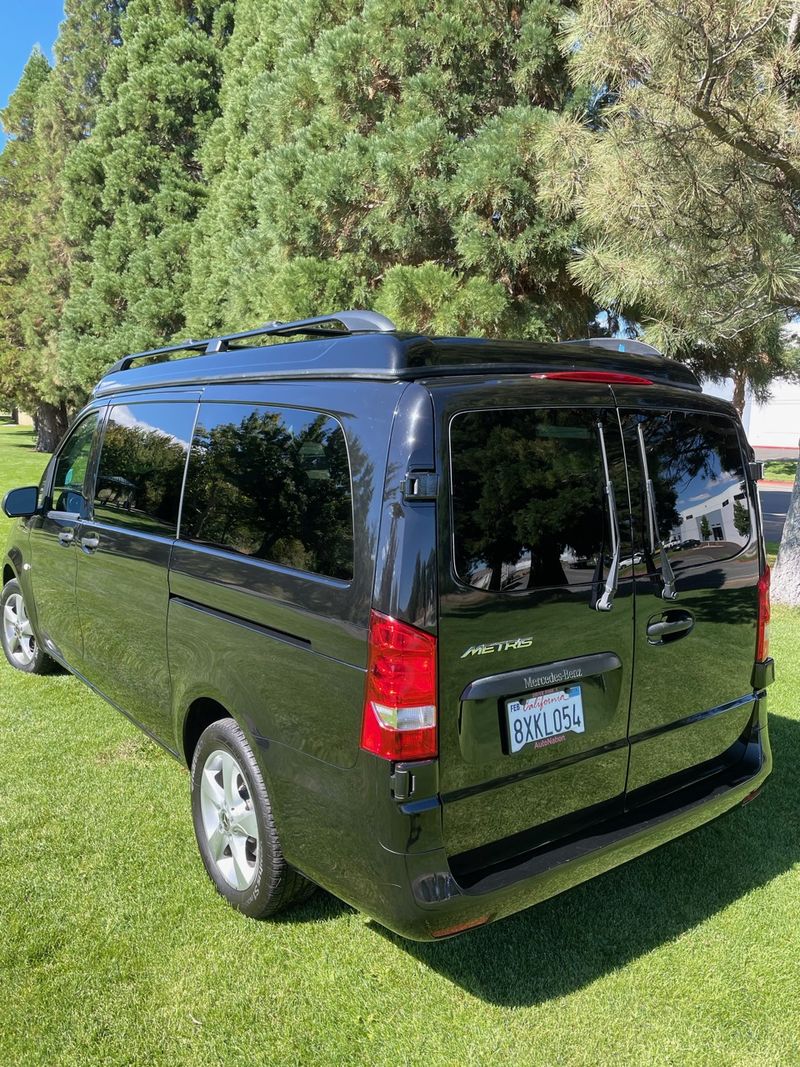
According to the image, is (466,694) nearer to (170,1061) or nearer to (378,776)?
(378,776)

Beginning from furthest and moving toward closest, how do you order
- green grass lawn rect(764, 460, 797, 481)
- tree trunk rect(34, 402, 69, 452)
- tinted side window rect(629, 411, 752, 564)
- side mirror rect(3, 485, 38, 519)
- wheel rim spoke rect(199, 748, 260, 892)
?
tree trunk rect(34, 402, 69, 452)
green grass lawn rect(764, 460, 797, 481)
side mirror rect(3, 485, 38, 519)
wheel rim spoke rect(199, 748, 260, 892)
tinted side window rect(629, 411, 752, 564)

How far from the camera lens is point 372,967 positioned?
110 inches

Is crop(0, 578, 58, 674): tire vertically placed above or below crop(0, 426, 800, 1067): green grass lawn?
above

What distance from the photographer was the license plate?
2.44 m

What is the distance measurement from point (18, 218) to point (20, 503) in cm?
3130

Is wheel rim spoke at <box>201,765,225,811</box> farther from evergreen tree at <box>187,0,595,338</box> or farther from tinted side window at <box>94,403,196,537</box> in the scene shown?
evergreen tree at <box>187,0,595,338</box>

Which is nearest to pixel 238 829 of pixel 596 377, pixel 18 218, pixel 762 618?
pixel 596 377

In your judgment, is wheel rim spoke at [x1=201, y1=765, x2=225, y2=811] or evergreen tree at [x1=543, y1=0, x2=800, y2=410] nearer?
wheel rim spoke at [x1=201, y1=765, x2=225, y2=811]

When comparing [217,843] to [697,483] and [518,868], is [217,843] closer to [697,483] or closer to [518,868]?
[518,868]

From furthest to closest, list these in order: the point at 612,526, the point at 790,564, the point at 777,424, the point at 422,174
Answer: the point at 777,424 → the point at 422,174 → the point at 790,564 → the point at 612,526

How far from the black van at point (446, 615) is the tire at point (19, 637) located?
234 centimetres

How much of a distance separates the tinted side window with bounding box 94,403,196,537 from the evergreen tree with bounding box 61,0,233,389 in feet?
41.4

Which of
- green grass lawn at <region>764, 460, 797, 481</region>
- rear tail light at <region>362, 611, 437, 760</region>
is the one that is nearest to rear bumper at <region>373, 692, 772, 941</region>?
rear tail light at <region>362, 611, 437, 760</region>

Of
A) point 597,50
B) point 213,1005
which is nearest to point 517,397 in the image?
point 213,1005
